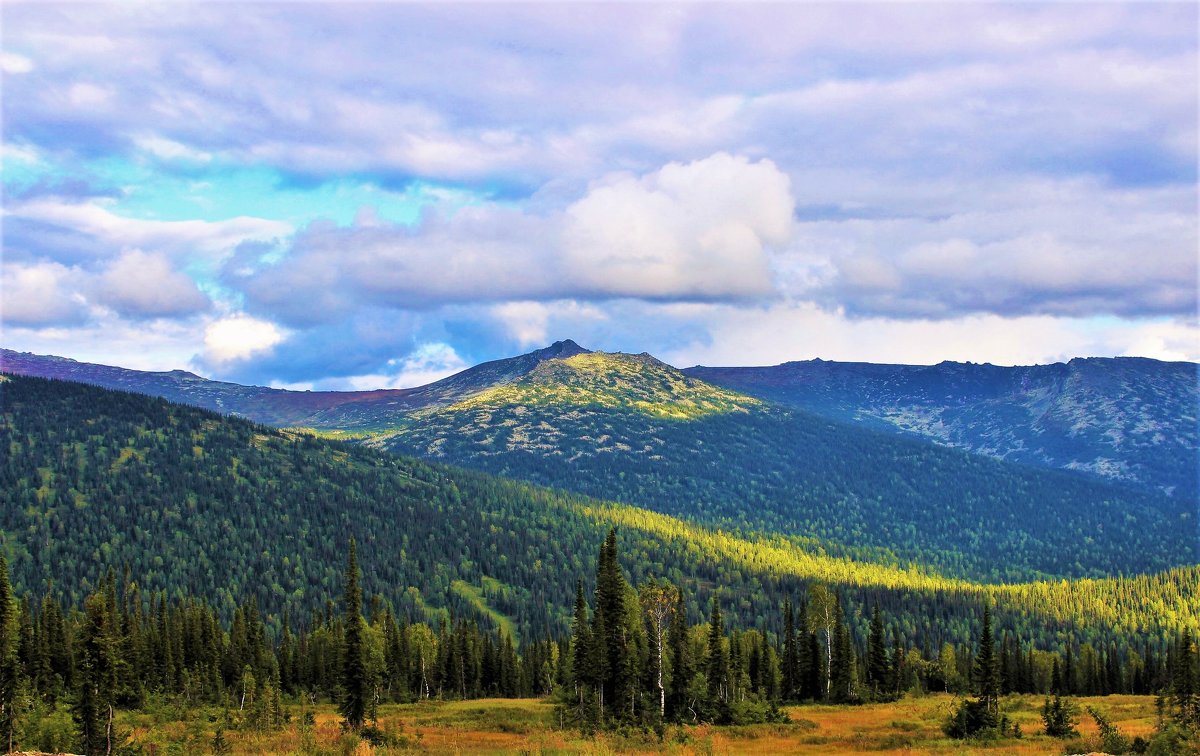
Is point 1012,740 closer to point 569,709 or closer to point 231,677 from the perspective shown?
point 569,709

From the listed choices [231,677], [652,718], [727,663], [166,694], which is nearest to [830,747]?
[652,718]

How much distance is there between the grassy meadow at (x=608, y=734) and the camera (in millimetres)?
49844

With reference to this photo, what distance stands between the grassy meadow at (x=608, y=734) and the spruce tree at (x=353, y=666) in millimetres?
1828

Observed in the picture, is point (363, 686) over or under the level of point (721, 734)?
over

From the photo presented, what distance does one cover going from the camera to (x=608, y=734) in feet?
209

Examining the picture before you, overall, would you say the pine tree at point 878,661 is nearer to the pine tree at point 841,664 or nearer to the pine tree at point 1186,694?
the pine tree at point 841,664

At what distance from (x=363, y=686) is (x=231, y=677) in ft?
293

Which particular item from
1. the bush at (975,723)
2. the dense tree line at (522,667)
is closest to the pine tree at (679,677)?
the dense tree line at (522,667)

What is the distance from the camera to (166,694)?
116 metres

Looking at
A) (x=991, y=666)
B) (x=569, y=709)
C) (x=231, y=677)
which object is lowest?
(x=231, y=677)

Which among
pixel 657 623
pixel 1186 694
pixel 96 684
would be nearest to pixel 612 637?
pixel 657 623

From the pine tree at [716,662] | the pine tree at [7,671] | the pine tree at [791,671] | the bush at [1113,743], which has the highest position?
the pine tree at [7,671]

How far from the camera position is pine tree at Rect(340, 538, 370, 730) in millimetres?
62531

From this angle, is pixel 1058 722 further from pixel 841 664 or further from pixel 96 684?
pixel 96 684
